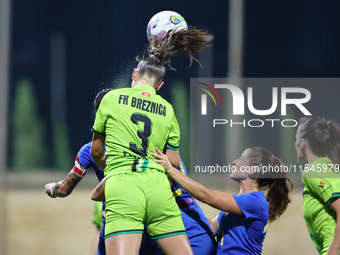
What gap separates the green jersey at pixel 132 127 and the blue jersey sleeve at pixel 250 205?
573 mm

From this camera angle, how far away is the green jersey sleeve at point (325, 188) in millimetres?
2873

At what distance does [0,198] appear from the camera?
6.41 metres

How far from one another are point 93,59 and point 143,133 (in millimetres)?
4516

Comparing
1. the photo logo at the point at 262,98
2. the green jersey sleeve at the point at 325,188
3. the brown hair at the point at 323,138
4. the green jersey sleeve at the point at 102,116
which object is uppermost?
the photo logo at the point at 262,98

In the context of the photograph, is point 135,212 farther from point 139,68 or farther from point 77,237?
point 77,237

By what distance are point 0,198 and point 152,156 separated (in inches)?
183

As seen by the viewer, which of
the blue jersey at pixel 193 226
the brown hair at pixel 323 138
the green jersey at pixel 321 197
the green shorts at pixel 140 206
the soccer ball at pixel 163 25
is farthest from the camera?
the soccer ball at pixel 163 25

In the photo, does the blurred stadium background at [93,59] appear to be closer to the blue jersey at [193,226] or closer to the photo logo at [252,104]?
the photo logo at [252,104]

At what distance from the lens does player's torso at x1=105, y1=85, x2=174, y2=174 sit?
2.64 m

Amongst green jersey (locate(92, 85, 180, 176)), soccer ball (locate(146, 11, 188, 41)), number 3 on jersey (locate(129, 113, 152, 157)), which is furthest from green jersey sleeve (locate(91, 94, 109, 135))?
soccer ball (locate(146, 11, 188, 41))

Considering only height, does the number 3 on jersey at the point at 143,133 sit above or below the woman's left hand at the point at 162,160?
above

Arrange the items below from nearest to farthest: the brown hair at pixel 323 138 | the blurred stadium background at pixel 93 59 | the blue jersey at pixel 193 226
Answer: the blue jersey at pixel 193 226
the brown hair at pixel 323 138
the blurred stadium background at pixel 93 59


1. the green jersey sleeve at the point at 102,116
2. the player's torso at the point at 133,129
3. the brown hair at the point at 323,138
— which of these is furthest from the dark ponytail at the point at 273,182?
the green jersey sleeve at the point at 102,116

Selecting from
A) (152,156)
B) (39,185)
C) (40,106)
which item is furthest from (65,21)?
(152,156)
